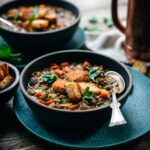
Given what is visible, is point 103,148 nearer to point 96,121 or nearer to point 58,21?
point 96,121

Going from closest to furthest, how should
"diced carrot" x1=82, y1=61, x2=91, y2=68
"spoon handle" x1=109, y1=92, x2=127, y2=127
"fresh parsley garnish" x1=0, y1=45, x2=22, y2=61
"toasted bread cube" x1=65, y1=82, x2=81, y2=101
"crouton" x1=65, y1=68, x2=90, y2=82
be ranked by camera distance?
"spoon handle" x1=109, y1=92, x2=127, y2=127
"toasted bread cube" x1=65, y1=82, x2=81, y2=101
"crouton" x1=65, y1=68, x2=90, y2=82
"diced carrot" x1=82, y1=61, x2=91, y2=68
"fresh parsley garnish" x1=0, y1=45, x2=22, y2=61

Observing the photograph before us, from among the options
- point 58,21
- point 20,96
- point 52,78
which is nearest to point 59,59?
point 52,78

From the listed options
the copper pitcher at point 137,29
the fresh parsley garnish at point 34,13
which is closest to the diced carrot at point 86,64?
the copper pitcher at point 137,29

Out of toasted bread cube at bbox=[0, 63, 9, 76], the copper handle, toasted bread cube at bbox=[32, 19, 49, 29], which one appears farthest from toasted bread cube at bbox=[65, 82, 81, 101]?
the copper handle

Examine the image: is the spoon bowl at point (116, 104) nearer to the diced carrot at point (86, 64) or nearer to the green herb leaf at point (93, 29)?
the diced carrot at point (86, 64)

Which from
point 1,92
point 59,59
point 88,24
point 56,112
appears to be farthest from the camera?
point 88,24

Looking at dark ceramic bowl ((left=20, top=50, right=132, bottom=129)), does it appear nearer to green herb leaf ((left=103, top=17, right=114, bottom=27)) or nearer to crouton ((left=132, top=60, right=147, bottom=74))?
crouton ((left=132, top=60, right=147, bottom=74))

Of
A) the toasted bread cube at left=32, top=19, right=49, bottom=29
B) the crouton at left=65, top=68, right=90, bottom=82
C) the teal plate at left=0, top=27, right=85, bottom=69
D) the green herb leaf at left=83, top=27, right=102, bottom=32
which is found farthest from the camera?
the green herb leaf at left=83, top=27, right=102, bottom=32
